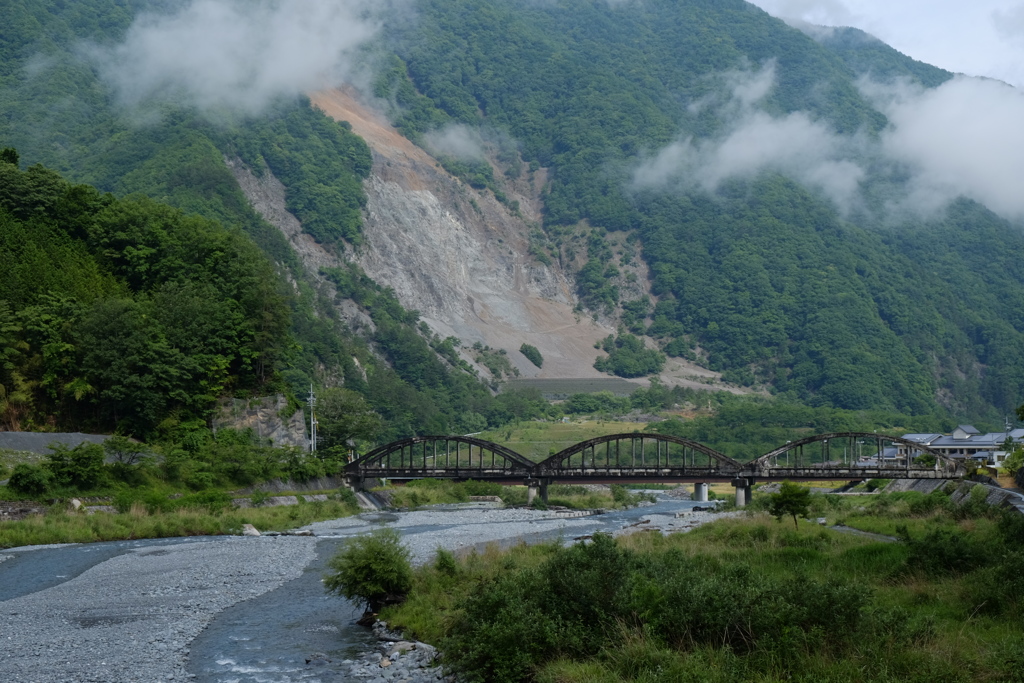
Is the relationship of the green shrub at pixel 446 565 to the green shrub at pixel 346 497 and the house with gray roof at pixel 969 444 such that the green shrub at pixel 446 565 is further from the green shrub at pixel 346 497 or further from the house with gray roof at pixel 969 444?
the house with gray roof at pixel 969 444

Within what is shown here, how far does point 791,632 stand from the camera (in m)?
19.3

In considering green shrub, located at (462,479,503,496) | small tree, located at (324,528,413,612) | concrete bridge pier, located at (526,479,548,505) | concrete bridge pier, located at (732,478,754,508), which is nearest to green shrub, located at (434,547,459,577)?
small tree, located at (324,528,413,612)

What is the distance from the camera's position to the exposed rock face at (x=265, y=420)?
258ft

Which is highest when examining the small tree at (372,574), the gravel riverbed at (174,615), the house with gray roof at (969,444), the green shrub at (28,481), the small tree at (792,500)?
the house with gray roof at (969,444)

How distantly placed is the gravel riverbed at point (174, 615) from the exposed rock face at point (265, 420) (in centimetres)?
2587

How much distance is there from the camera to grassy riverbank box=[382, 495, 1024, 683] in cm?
1831

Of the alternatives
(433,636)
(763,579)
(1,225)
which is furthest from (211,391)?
(763,579)

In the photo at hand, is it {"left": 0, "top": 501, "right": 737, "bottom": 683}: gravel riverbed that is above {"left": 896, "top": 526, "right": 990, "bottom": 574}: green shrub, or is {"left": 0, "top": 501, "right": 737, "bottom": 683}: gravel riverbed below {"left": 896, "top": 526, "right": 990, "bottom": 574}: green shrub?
below

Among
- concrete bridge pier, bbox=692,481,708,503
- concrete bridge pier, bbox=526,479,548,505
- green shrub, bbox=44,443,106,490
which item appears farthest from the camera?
concrete bridge pier, bbox=692,481,708,503

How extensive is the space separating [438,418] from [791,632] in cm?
15396

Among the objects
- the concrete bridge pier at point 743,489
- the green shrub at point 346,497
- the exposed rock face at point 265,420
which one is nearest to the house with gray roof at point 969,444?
the concrete bridge pier at point 743,489

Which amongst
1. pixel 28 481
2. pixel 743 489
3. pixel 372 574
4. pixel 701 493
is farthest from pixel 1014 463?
pixel 28 481

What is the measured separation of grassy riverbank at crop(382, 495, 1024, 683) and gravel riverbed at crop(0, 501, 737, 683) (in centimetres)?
257

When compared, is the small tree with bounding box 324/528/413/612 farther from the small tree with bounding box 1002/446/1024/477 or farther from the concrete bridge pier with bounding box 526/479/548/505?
the concrete bridge pier with bounding box 526/479/548/505
